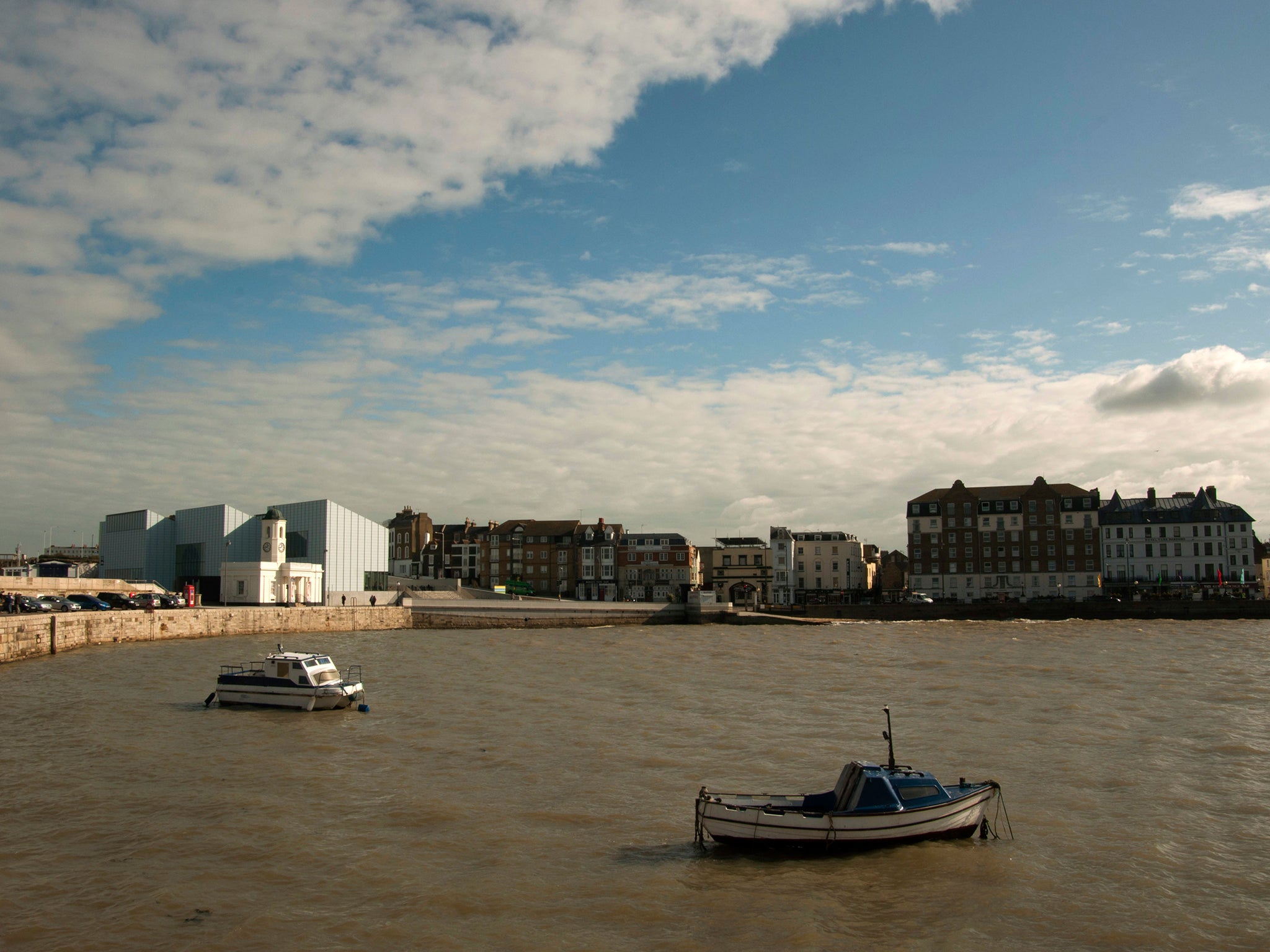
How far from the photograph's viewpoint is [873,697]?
32.8 meters

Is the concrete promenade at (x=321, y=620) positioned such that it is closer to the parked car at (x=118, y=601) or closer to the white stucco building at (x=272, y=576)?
the parked car at (x=118, y=601)

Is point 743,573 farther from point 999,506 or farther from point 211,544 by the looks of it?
point 211,544

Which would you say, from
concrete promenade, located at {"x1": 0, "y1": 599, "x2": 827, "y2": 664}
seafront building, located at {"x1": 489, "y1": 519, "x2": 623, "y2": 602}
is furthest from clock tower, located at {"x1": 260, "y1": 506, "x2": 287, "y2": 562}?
seafront building, located at {"x1": 489, "y1": 519, "x2": 623, "y2": 602}

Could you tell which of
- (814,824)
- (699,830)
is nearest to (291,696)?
(699,830)

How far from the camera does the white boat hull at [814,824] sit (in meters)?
15.4

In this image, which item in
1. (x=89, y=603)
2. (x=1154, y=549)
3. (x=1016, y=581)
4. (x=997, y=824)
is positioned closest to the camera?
(x=997, y=824)

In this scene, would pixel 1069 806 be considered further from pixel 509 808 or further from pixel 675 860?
pixel 509 808

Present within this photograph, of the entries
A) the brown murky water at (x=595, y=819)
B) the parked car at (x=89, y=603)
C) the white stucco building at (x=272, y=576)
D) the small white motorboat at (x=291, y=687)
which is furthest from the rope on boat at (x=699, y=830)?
the white stucco building at (x=272, y=576)

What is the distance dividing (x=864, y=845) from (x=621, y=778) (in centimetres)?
622

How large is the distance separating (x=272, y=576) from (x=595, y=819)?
69392 mm

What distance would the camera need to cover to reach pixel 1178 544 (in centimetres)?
11269

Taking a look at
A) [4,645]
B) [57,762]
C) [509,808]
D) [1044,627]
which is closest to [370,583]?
[4,645]

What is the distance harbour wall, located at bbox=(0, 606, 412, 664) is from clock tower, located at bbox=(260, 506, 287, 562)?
33.7ft

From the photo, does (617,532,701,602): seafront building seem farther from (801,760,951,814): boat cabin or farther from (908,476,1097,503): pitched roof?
(801,760,951,814): boat cabin
